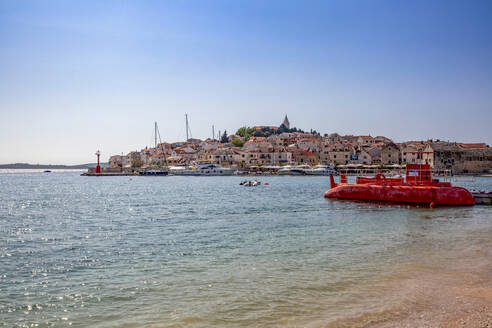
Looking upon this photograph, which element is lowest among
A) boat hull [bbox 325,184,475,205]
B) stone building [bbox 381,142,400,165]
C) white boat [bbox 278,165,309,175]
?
boat hull [bbox 325,184,475,205]

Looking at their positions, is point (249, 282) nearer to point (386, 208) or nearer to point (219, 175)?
point (386, 208)

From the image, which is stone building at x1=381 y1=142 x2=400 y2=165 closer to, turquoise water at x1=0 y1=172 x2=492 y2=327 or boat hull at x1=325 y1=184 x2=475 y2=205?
boat hull at x1=325 y1=184 x2=475 y2=205

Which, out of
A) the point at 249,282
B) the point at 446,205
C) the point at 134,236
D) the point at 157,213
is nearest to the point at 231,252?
the point at 249,282

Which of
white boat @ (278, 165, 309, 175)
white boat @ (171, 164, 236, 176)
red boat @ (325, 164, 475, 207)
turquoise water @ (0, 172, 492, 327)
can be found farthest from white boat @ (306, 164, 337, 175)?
turquoise water @ (0, 172, 492, 327)

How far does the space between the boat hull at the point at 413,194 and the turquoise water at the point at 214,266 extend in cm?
526

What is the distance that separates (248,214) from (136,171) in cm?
13424

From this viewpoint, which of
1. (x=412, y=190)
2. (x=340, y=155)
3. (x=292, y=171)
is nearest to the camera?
(x=412, y=190)

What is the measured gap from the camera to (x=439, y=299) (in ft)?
33.8

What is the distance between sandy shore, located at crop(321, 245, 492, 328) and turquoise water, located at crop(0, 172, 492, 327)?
383mm

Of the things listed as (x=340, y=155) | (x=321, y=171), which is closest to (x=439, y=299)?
(x=321, y=171)

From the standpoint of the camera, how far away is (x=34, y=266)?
14.6 metres

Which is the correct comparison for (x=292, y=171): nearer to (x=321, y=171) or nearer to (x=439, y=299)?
(x=321, y=171)

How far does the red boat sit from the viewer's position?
33562 mm

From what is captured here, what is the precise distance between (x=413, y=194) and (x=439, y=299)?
2631 cm
